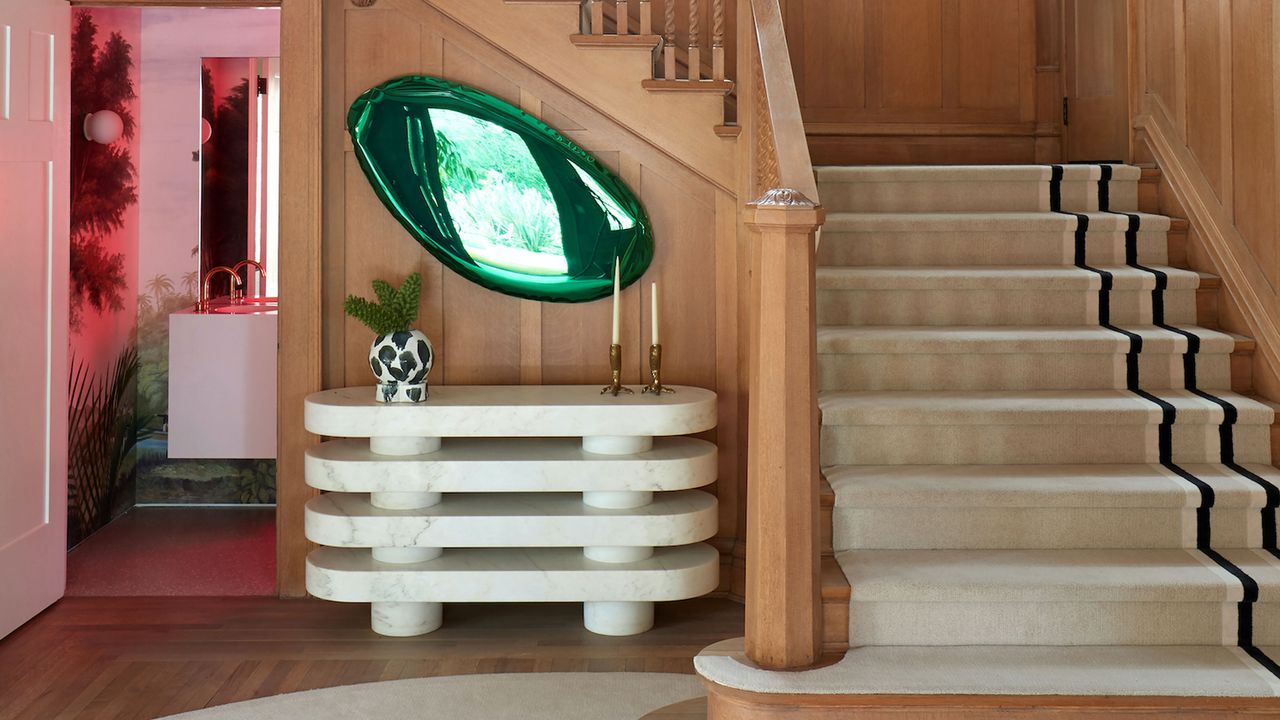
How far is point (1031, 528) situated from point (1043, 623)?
1.05 feet

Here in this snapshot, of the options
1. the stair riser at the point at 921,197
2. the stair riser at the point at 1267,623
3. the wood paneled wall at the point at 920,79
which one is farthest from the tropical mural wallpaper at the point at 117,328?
the stair riser at the point at 1267,623

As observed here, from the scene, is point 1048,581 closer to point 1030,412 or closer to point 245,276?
point 1030,412

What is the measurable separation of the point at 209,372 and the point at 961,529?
11.8 ft

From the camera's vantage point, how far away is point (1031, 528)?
3076mm

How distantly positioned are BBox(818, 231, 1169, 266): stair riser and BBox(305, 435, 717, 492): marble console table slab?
87 cm

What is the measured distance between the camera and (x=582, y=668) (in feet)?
11.7

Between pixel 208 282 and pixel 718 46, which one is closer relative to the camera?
pixel 718 46

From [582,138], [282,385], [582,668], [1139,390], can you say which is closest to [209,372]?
[282,385]

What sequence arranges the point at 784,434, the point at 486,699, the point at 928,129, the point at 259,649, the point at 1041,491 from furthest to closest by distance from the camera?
the point at 928,129, the point at 259,649, the point at 486,699, the point at 1041,491, the point at 784,434

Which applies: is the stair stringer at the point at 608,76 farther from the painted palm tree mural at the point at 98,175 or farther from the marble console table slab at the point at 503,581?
the painted palm tree mural at the point at 98,175

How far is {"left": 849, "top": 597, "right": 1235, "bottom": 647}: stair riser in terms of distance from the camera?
281cm

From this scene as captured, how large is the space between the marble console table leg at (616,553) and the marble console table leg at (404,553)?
1.64 feet

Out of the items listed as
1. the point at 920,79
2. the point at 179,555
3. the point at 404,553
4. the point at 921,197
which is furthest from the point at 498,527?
the point at 920,79

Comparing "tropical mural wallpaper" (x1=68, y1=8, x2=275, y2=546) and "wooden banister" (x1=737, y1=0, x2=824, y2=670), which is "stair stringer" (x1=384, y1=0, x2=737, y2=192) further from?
"tropical mural wallpaper" (x1=68, y1=8, x2=275, y2=546)
